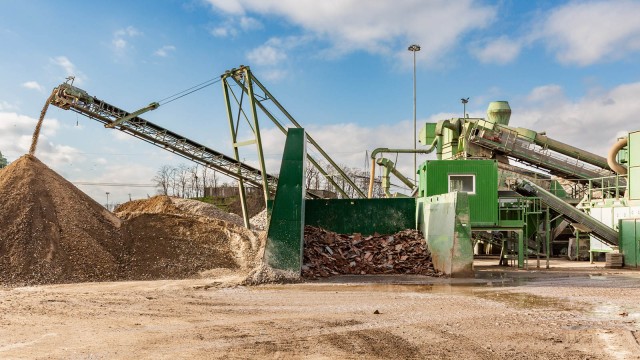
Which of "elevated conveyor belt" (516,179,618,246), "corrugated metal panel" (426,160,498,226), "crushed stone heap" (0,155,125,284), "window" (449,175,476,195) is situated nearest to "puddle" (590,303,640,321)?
"corrugated metal panel" (426,160,498,226)

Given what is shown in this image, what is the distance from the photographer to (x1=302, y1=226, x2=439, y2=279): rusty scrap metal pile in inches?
653

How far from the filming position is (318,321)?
28.8 feet

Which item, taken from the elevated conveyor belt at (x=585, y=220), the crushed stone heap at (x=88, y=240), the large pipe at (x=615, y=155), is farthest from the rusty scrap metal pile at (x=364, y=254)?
the large pipe at (x=615, y=155)

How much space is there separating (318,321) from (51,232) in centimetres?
1054

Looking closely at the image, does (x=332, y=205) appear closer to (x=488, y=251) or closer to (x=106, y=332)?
(x=106, y=332)

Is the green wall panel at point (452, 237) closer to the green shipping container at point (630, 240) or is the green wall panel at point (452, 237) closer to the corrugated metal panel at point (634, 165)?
the green shipping container at point (630, 240)

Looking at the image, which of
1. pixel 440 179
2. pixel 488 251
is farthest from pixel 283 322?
pixel 488 251

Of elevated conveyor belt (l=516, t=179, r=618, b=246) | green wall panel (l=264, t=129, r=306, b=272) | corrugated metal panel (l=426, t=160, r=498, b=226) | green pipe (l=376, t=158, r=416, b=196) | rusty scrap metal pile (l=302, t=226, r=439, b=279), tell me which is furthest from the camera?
green pipe (l=376, t=158, r=416, b=196)

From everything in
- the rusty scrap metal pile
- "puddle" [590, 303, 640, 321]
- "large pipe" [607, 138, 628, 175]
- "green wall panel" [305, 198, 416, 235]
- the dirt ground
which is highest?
"large pipe" [607, 138, 628, 175]

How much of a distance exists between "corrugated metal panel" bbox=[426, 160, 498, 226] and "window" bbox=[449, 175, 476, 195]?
134 mm

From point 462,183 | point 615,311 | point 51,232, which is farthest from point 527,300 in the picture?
point 51,232

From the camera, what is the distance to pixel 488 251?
31766 mm

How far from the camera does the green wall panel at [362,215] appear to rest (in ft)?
62.5

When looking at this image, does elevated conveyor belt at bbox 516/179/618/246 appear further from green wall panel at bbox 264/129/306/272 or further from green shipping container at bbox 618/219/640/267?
green wall panel at bbox 264/129/306/272
